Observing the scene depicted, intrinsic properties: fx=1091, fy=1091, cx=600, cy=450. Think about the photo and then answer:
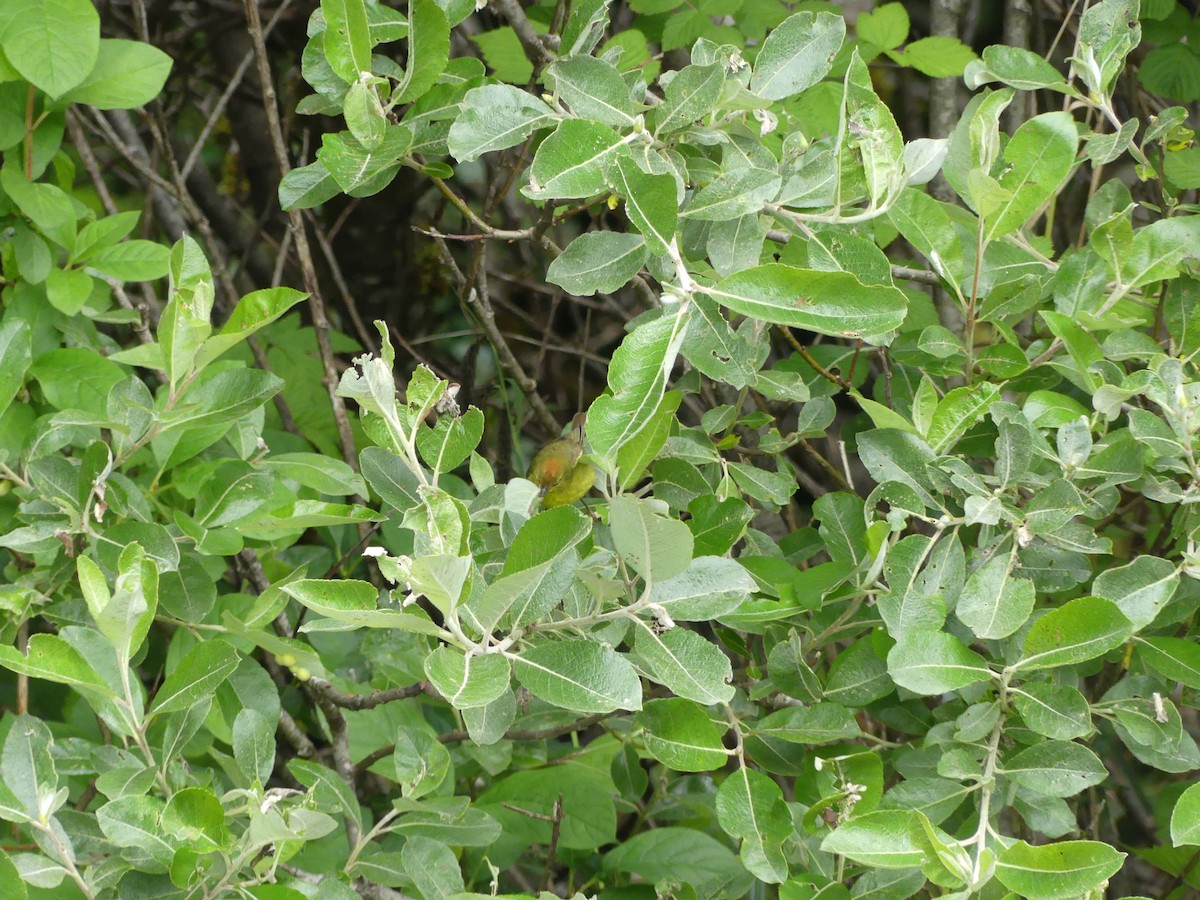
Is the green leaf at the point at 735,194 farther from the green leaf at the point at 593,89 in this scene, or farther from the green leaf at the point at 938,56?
the green leaf at the point at 938,56

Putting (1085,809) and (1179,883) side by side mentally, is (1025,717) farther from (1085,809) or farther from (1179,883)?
(1085,809)

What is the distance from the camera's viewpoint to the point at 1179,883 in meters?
1.37

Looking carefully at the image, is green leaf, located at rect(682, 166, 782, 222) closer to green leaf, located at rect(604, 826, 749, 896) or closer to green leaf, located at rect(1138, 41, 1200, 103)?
green leaf, located at rect(604, 826, 749, 896)

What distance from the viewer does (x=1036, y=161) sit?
0.91 meters

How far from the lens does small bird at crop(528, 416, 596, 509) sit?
925 millimetres

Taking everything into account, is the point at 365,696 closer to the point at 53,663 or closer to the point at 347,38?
the point at 53,663

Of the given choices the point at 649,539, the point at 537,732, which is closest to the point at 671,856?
the point at 537,732

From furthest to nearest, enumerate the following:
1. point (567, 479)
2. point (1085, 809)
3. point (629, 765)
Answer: point (1085, 809) → point (629, 765) → point (567, 479)

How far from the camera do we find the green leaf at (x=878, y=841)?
0.74 metres

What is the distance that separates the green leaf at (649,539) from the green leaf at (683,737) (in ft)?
0.51

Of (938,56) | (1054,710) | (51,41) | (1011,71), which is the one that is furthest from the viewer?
(938,56)

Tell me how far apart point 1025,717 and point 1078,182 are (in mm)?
1463

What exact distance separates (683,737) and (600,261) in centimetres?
38

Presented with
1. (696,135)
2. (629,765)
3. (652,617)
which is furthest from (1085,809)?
(696,135)
